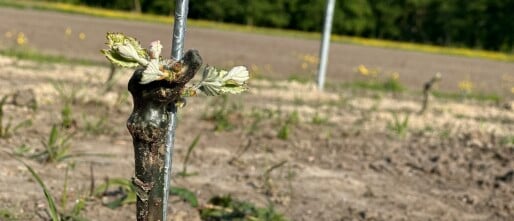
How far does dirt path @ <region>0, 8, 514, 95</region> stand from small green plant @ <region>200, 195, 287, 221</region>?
795cm

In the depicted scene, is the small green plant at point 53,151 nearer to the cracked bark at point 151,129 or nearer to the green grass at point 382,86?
the cracked bark at point 151,129

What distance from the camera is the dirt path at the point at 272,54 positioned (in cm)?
1329

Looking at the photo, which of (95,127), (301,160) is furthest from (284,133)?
(95,127)

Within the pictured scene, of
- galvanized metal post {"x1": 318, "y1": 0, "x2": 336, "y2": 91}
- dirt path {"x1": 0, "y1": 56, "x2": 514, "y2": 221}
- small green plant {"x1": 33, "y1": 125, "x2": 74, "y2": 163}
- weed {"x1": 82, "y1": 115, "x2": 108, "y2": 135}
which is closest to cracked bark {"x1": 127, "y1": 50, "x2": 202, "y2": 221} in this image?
dirt path {"x1": 0, "y1": 56, "x2": 514, "y2": 221}

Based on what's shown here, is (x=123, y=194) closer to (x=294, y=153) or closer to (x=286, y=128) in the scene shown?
(x=294, y=153)

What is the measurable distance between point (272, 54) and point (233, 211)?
13.7 metres

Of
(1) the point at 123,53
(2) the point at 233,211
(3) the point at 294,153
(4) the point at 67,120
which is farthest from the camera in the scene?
(3) the point at 294,153

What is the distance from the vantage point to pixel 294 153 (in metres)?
4.71

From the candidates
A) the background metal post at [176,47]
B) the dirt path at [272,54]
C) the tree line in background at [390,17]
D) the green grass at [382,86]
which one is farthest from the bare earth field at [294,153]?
the tree line in background at [390,17]

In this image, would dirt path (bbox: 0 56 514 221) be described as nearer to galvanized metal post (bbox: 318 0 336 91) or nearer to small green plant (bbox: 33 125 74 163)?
small green plant (bbox: 33 125 74 163)

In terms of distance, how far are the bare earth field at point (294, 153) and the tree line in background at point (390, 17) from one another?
64.4 ft

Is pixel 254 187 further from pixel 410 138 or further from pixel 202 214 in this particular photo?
pixel 410 138

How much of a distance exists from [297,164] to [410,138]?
1.35m

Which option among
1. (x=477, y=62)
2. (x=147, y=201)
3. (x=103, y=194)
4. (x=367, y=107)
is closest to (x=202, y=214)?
(x=103, y=194)
